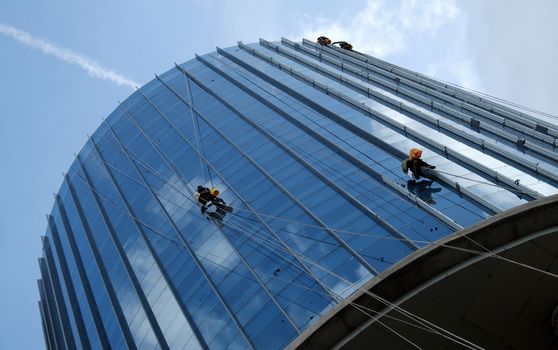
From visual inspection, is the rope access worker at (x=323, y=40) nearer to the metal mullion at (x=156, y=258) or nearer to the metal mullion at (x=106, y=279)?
the metal mullion at (x=156, y=258)

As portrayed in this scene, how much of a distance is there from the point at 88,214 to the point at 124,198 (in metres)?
8.55

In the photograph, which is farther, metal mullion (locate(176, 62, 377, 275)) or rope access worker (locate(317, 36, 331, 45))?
rope access worker (locate(317, 36, 331, 45))

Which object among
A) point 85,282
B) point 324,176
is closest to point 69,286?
point 85,282

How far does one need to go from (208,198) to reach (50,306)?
104 feet

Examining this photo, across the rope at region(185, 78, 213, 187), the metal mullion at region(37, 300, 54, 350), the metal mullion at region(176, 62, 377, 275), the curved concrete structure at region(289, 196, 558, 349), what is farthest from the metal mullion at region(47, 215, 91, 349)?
the curved concrete structure at region(289, 196, 558, 349)

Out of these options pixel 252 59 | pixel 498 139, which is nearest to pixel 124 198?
pixel 252 59

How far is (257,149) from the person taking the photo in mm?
39156

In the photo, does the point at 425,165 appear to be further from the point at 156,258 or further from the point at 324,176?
the point at 156,258

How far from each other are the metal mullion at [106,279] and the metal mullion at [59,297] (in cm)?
696

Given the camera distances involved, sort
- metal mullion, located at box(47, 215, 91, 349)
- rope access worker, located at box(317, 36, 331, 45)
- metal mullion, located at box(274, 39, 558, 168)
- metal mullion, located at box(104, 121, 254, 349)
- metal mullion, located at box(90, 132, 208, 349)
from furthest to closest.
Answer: rope access worker, located at box(317, 36, 331, 45) < metal mullion, located at box(47, 215, 91, 349) < metal mullion, located at box(274, 39, 558, 168) < metal mullion, located at box(90, 132, 208, 349) < metal mullion, located at box(104, 121, 254, 349)

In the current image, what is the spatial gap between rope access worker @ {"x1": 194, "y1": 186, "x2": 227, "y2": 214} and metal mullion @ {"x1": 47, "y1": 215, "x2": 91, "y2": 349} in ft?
53.0

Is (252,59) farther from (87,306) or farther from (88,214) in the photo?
(87,306)

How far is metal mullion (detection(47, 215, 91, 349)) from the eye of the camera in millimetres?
46237

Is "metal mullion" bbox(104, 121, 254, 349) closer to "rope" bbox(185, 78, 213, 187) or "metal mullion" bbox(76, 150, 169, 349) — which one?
"rope" bbox(185, 78, 213, 187)
